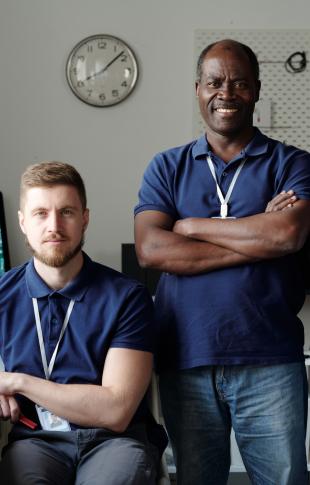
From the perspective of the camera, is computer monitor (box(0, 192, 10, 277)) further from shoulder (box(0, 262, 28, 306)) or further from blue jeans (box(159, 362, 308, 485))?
blue jeans (box(159, 362, 308, 485))

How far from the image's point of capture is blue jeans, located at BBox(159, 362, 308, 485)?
1681 mm

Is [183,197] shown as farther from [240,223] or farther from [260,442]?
[260,442]

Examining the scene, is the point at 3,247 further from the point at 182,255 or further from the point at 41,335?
the point at 182,255

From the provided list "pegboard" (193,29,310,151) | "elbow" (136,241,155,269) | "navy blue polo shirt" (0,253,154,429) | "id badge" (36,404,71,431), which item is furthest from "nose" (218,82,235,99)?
"pegboard" (193,29,310,151)

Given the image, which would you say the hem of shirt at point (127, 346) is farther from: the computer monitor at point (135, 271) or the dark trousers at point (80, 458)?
the computer monitor at point (135, 271)

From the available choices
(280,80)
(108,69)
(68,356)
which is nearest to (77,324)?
(68,356)

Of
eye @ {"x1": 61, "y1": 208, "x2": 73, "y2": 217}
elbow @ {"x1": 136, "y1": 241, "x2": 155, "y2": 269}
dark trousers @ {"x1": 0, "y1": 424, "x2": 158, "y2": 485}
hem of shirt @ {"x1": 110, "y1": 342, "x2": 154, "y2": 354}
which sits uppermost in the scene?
eye @ {"x1": 61, "y1": 208, "x2": 73, "y2": 217}

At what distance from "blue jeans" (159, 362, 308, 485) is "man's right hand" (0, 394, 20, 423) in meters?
0.41

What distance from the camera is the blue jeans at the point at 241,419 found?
1.68m

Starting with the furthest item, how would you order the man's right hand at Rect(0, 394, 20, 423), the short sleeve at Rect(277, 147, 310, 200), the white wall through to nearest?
1. the white wall
2. the short sleeve at Rect(277, 147, 310, 200)
3. the man's right hand at Rect(0, 394, 20, 423)

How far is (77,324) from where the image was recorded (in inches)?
67.2

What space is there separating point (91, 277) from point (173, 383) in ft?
1.19

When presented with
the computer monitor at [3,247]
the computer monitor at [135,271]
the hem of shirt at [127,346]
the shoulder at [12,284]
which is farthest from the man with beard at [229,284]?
the computer monitor at [3,247]

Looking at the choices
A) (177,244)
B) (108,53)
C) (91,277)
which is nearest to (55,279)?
(91,277)
